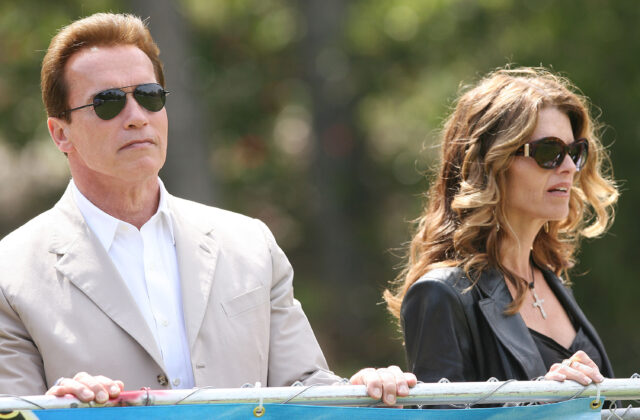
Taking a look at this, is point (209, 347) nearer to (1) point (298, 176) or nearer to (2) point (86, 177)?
(2) point (86, 177)

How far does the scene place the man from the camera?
283 centimetres

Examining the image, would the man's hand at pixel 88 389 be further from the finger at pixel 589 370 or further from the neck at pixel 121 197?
the finger at pixel 589 370

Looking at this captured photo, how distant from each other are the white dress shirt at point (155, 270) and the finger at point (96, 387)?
1.45ft

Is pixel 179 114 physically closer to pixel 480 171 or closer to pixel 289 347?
pixel 480 171

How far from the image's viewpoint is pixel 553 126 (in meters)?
3.55

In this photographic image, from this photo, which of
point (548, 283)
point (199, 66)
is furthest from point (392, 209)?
point (548, 283)

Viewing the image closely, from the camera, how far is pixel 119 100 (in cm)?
308

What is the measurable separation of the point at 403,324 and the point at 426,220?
519 millimetres

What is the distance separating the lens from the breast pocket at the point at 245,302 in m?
3.02

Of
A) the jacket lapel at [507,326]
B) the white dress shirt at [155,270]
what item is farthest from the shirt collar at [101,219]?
the jacket lapel at [507,326]

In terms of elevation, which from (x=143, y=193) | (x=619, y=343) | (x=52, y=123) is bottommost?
(x=619, y=343)

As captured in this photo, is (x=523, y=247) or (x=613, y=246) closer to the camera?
(x=523, y=247)

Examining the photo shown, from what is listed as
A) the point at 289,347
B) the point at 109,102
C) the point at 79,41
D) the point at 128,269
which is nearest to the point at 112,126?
the point at 109,102

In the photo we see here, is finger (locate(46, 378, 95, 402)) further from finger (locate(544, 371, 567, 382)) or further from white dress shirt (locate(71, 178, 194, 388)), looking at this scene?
finger (locate(544, 371, 567, 382))
